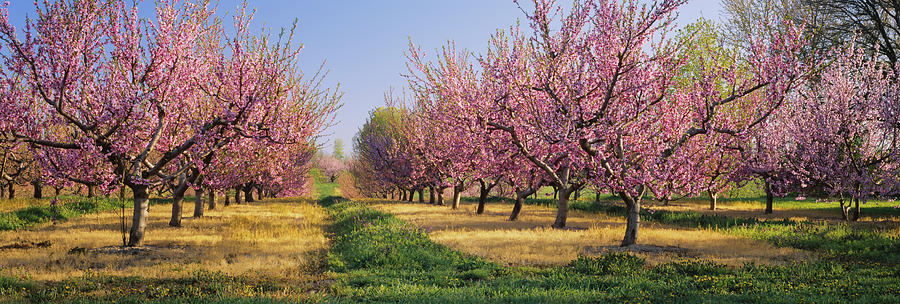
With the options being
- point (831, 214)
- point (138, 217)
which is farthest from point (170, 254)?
point (831, 214)

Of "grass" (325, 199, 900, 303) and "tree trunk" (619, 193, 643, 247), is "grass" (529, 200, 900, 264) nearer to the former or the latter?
"tree trunk" (619, 193, 643, 247)

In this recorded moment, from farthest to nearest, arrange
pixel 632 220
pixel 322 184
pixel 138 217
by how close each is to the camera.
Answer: pixel 322 184 → pixel 632 220 → pixel 138 217

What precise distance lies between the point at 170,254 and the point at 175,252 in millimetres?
315

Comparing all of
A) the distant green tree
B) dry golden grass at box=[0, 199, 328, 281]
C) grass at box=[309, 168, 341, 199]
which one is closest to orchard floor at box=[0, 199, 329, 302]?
dry golden grass at box=[0, 199, 328, 281]

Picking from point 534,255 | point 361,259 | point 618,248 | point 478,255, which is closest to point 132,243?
point 361,259

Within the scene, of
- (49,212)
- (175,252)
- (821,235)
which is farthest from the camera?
(49,212)

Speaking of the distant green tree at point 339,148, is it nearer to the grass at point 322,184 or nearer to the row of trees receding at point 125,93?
the grass at point 322,184

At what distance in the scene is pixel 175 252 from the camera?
45.5ft

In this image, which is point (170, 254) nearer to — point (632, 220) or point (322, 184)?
point (632, 220)

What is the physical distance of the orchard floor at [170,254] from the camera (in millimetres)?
10539

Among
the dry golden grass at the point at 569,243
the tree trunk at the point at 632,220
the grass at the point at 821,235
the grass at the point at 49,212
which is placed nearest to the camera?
the dry golden grass at the point at 569,243

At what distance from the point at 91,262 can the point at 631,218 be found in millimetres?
14235

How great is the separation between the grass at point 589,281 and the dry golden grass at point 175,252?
1743 millimetres

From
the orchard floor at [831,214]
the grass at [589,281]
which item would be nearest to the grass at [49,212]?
the grass at [589,281]
